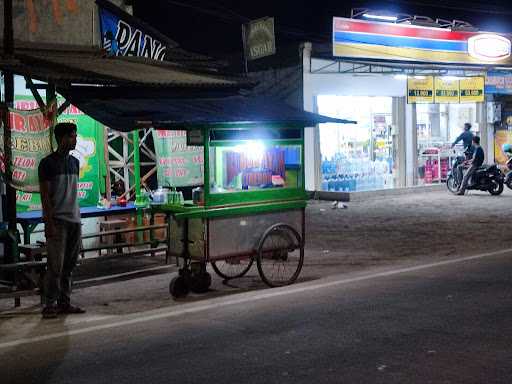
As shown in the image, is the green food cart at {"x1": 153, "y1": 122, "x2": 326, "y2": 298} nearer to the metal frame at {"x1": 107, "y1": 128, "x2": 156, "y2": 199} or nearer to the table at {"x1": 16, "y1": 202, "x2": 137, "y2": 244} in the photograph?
the table at {"x1": 16, "y1": 202, "x2": 137, "y2": 244}

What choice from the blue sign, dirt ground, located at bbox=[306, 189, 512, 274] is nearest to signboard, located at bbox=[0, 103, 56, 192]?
the blue sign

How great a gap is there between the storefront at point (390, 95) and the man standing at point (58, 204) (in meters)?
11.3

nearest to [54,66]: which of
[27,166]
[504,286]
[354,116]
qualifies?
[27,166]

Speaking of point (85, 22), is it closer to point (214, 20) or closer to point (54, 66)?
point (54, 66)

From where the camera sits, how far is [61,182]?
7.44 m

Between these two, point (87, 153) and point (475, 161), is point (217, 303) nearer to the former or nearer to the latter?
point (87, 153)

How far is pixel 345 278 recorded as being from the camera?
9352mm

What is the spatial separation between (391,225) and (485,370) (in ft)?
30.5

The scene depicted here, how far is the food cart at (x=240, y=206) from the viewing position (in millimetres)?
8406

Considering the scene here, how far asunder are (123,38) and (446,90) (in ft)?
37.4

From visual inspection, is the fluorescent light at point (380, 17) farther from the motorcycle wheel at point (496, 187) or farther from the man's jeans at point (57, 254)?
the man's jeans at point (57, 254)

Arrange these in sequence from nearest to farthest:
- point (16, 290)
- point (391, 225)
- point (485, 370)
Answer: point (485, 370)
point (16, 290)
point (391, 225)

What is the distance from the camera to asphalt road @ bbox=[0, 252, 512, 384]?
212 inches

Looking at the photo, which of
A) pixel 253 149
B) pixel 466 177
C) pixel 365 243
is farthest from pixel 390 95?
pixel 253 149
